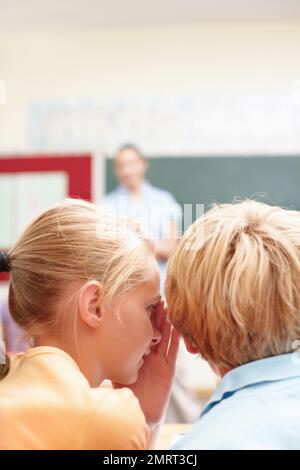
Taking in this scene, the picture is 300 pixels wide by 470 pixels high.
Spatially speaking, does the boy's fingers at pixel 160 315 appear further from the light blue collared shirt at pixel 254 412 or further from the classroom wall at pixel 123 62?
the classroom wall at pixel 123 62

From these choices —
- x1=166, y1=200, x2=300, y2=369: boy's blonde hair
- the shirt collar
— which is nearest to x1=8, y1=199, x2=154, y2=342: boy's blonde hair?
x1=166, y1=200, x2=300, y2=369: boy's blonde hair

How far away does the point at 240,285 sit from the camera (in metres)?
0.74

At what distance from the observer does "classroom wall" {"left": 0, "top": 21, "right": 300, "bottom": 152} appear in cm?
356

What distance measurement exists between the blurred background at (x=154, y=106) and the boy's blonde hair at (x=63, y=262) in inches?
102

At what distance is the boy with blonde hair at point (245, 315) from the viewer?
67 cm

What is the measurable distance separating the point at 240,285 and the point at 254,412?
0.50 feet

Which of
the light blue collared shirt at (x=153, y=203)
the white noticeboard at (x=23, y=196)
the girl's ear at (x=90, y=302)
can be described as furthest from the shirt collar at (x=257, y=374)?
the white noticeboard at (x=23, y=196)

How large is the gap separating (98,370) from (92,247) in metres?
0.19

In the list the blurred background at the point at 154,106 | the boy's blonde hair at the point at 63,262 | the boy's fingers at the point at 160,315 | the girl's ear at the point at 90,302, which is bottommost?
the boy's fingers at the point at 160,315

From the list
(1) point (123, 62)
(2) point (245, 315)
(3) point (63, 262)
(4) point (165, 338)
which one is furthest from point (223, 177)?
(2) point (245, 315)

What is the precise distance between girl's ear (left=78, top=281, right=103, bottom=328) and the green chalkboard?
262 centimetres

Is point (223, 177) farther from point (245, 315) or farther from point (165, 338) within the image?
point (245, 315)

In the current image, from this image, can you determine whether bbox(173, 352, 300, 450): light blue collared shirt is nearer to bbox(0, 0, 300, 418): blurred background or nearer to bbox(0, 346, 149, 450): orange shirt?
bbox(0, 346, 149, 450): orange shirt

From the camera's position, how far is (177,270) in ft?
2.65
